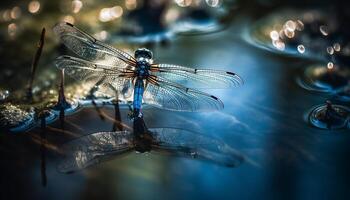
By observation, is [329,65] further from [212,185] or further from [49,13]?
[49,13]

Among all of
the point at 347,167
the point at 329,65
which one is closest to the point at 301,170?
the point at 347,167

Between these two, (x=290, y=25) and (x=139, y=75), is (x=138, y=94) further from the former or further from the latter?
(x=290, y=25)

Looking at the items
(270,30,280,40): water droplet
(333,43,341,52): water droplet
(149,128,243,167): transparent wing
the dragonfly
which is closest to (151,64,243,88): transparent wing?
the dragonfly

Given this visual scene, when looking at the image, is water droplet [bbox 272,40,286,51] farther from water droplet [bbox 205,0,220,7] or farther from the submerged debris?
the submerged debris

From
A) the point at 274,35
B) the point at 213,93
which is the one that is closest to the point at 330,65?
the point at 274,35

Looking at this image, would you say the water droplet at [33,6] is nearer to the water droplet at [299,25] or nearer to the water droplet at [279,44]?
the water droplet at [279,44]

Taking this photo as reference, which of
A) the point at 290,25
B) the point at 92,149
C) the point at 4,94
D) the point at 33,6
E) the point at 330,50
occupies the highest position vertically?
the point at 33,6
